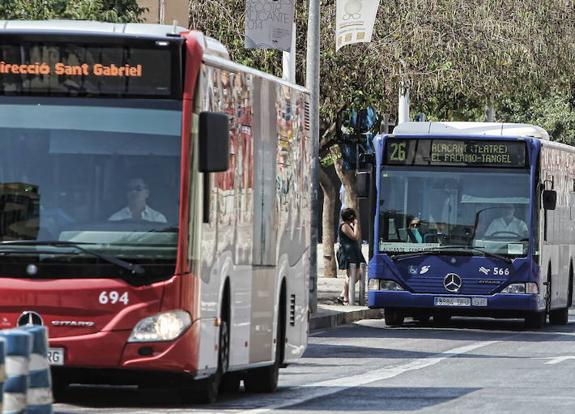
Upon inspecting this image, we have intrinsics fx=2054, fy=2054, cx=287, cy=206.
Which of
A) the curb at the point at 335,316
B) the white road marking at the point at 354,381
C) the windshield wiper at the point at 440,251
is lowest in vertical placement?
the white road marking at the point at 354,381

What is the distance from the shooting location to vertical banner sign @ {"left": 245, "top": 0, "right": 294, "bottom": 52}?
87.5 feet

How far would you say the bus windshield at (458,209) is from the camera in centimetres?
2878

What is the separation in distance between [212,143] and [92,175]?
33.8 inches

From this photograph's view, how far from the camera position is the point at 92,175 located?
1422 centimetres

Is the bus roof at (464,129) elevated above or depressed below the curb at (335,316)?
above

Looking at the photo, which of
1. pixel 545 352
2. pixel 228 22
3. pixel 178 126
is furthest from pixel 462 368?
pixel 228 22

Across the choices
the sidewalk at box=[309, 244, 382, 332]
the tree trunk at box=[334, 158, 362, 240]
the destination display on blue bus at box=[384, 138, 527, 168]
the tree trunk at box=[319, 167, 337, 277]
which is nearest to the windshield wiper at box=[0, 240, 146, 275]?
the sidewalk at box=[309, 244, 382, 332]

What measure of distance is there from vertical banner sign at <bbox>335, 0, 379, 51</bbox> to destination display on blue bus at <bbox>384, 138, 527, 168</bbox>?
160cm

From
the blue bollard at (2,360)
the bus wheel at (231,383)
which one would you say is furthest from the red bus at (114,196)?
the blue bollard at (2,360)

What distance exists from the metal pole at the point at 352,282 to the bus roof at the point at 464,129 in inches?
160

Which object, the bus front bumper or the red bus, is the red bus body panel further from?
the bus front bumper

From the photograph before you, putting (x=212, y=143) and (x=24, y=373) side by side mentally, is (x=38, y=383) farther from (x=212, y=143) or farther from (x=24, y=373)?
(x=212, y=143)

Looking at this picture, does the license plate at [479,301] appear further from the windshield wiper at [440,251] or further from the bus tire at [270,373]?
the bus tire at [270,373]

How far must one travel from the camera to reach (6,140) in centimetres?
1433
